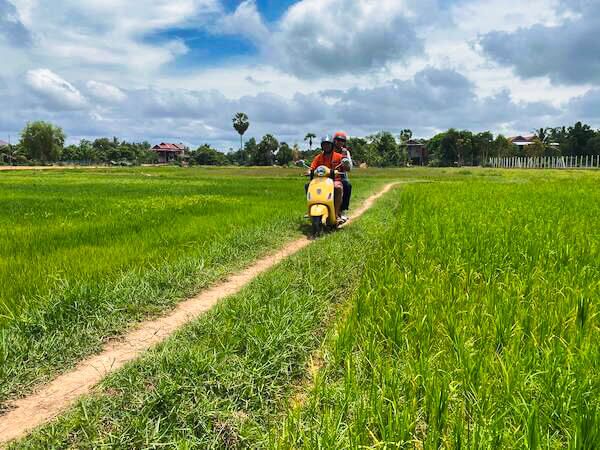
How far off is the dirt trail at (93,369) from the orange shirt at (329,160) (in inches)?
167

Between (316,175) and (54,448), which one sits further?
(316,175)

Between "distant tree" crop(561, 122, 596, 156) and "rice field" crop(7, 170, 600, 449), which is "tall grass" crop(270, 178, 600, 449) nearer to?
"rice field" crop(7, 170, 600, 449)

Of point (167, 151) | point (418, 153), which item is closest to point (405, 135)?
point (418, 153)

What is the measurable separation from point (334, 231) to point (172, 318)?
16.6 ft

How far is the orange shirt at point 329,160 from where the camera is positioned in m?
8.52

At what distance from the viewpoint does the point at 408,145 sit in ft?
367

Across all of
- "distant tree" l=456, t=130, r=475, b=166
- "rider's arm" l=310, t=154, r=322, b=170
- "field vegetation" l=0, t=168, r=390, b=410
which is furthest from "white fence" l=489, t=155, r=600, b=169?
"field vegetation" l=0, t=168, r=390, b=410

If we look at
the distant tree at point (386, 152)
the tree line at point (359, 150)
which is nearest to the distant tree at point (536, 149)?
the tree line at point (359, 150)

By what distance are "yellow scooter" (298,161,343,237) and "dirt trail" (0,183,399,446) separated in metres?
3.59

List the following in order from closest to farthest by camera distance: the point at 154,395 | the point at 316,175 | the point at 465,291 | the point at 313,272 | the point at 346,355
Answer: the point at 154,395 → the point at 346,355 → the point at 465,291 → the point at 313,272 → the point at 316,175

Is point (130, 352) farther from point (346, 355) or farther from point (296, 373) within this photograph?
point (346, 355)

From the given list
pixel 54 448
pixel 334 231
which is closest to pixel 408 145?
pixel 334 231

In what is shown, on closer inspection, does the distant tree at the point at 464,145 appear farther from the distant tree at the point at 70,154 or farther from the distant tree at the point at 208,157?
the distant tree at the point at 70,154

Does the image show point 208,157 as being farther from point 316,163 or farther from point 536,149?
point 316,163
